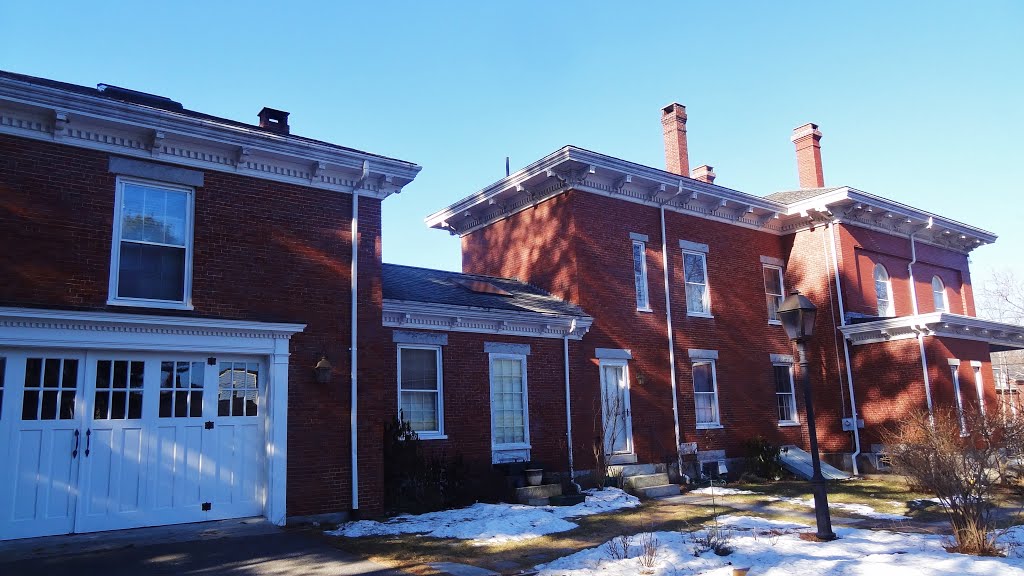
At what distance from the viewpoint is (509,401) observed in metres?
15.8

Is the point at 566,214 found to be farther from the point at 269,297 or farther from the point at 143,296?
the point at 143,296

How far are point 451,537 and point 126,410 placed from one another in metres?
4.96

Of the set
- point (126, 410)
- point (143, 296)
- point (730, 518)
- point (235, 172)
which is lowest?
point (730, 518)

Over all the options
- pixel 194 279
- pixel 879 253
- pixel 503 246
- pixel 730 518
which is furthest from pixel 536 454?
pixel 879 253

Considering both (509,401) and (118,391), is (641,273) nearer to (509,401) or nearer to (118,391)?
→ (509,401)

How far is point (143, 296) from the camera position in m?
11.0

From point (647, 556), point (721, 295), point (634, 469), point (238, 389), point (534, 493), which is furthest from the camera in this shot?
point (721, 295)

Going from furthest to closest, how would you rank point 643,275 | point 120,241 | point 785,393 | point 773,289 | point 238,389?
point 773,289 < point 785,393 < point 643,275 < point 238,389 < point 120,241

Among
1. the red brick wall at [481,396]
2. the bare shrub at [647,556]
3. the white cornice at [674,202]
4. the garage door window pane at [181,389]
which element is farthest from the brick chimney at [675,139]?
the garage door window pane at [181,389]

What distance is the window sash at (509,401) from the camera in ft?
50.8

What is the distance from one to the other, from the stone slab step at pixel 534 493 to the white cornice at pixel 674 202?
7.03 m

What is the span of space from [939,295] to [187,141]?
23248 millimetres

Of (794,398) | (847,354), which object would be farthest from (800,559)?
(794,398)

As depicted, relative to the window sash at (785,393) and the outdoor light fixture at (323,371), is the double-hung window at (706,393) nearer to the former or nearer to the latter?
the window sash at (785,393)
